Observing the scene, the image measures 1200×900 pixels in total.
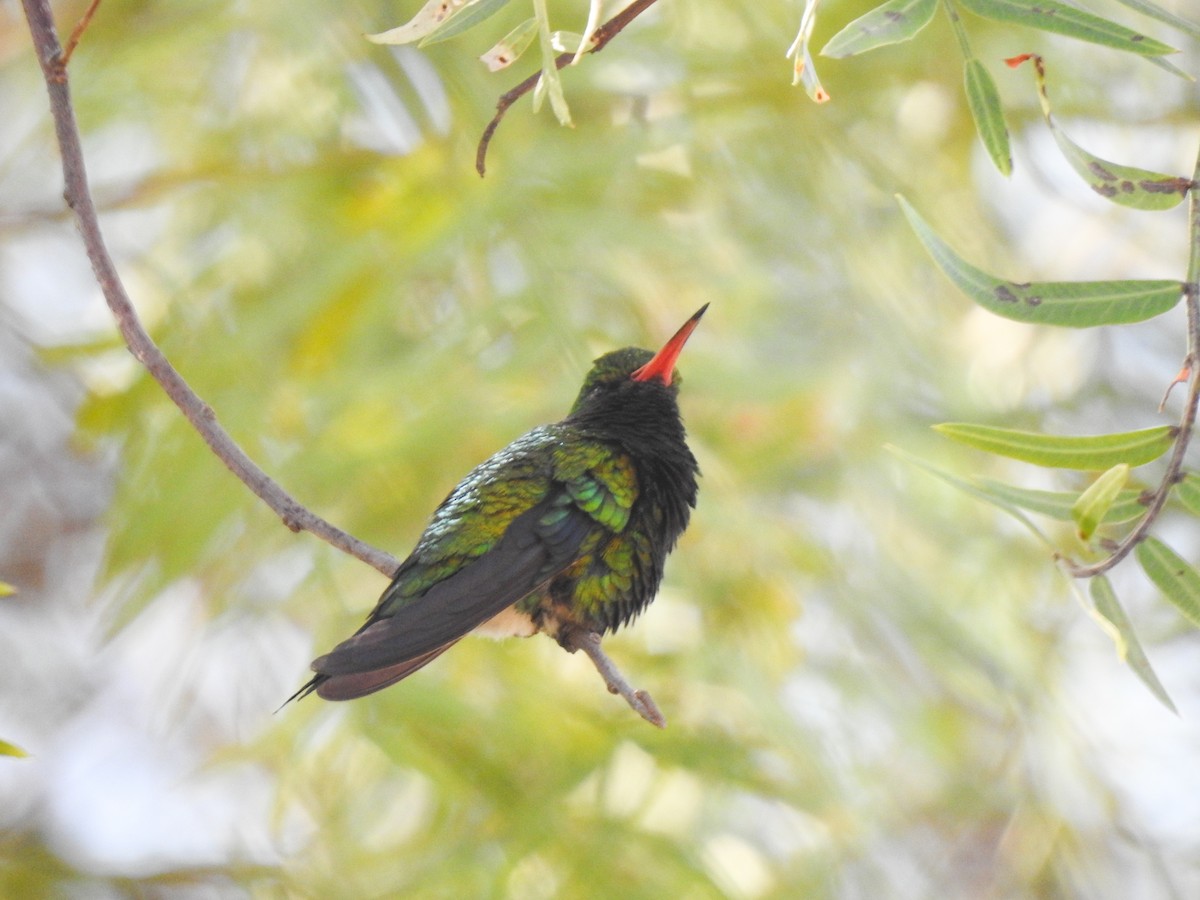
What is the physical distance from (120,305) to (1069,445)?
1137mm

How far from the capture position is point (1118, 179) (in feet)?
4.42

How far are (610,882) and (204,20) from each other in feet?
8.43

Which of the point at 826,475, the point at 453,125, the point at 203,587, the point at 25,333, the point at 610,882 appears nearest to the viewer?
the point at 610,882

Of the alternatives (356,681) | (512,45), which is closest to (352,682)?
(356,681)

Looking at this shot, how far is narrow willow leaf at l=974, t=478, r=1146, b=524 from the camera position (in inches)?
53.9

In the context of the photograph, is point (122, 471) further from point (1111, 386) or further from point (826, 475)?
point (1111, 386)

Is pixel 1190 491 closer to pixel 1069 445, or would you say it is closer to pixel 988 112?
pixel 1069 445

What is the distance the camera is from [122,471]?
337 cm

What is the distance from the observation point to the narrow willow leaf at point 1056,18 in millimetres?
1324

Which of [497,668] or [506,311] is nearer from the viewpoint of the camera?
[506,311]

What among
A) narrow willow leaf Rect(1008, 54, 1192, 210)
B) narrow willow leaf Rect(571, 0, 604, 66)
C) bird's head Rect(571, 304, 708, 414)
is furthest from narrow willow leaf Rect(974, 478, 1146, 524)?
bird's head Rect(571, 304, 708, 414)

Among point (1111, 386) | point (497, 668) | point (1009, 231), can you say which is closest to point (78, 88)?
point (497, 668)

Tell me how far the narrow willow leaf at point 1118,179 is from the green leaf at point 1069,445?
0.24 m

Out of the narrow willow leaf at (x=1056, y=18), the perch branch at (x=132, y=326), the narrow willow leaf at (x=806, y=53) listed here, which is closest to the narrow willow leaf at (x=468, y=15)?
the perch branch at (x=132, y=326)
